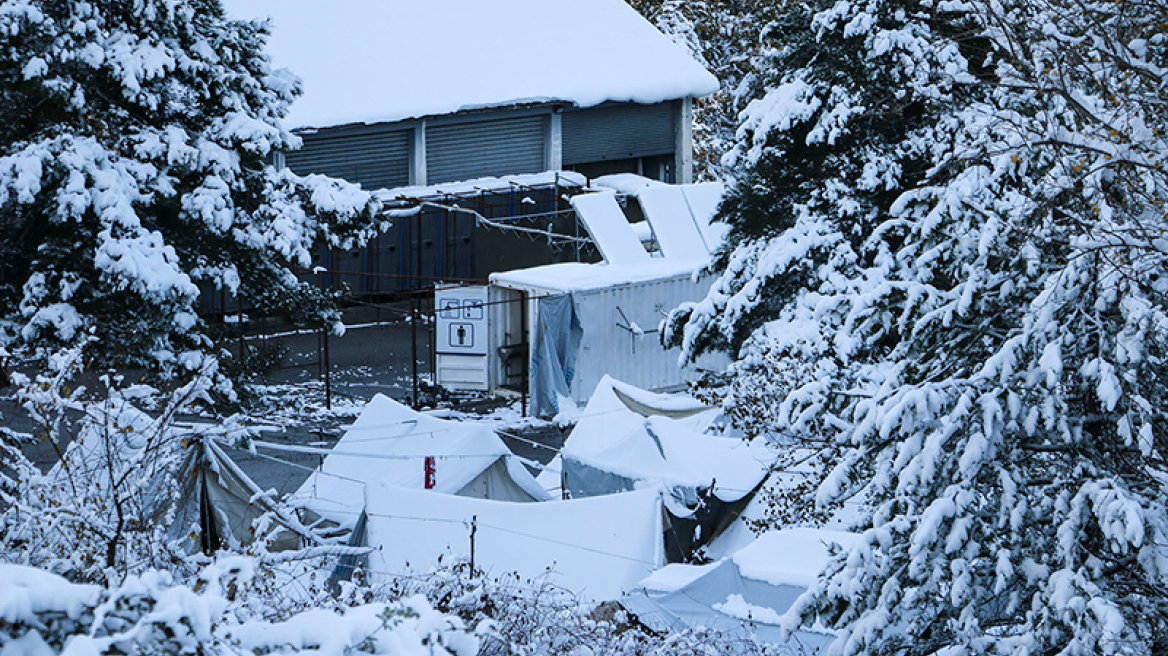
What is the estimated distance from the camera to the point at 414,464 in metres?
15.2

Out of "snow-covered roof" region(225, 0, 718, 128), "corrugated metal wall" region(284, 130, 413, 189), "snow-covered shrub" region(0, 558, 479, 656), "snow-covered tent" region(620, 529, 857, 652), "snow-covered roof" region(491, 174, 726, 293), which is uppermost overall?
"snow-covered roof" region(225, 0, 718, 128)

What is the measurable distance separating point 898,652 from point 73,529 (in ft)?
15.2

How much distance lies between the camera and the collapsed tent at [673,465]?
14.2 metres

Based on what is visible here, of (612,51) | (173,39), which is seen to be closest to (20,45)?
(173,39)

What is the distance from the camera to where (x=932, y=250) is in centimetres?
842

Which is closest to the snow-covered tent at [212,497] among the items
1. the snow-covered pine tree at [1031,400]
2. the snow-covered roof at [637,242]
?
the snow-covered pine tree at [1031,400]

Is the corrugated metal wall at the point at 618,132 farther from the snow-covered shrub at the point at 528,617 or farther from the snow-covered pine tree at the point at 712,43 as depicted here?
the snow-covered shrub at the point at 528,617

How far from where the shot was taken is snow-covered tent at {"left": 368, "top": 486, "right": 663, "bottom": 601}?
511 inches

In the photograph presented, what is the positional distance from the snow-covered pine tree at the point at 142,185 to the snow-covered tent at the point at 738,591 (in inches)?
237

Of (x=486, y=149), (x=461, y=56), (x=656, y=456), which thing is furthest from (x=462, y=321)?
(x=461, y=56)

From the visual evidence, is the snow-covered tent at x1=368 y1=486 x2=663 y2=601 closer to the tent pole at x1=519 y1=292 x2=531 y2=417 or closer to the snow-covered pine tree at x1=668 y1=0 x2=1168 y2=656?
the snow-covered pine tree at x1=668 y1=0 x2=1168 y2=656

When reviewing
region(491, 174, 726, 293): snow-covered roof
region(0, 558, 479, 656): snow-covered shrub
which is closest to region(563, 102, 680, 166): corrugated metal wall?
region(491, 174, 726, 293): snow-covered roof

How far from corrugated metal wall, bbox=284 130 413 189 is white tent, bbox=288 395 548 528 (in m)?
14.1

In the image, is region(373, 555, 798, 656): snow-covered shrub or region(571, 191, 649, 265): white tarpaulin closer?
region(373, 555, 798, 656): snow-covered shrub
